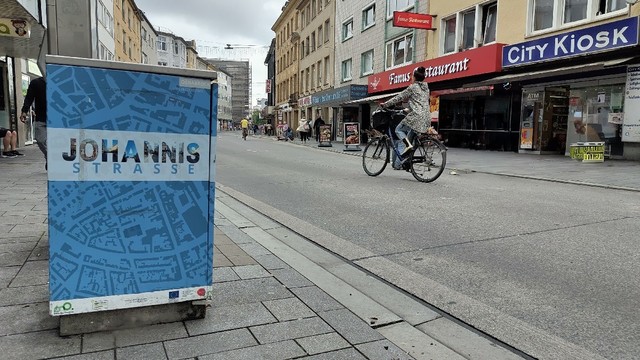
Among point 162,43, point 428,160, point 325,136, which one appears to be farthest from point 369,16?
point 162,43

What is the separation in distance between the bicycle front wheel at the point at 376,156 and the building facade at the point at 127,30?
3487cm

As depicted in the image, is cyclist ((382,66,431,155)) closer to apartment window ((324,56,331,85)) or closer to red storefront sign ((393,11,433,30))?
red storefront sign ((393,11,433,30))

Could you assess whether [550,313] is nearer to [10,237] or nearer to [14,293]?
[14,293]

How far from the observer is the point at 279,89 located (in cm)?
6353

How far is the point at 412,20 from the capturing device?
21000 millimetres

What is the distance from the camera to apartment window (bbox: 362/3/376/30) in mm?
28703

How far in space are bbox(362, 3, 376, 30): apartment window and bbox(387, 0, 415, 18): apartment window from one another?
7.41 ft

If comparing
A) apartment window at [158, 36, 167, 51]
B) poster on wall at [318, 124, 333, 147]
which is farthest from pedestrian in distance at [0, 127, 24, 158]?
apartment window at [158, 36, 167, 51]

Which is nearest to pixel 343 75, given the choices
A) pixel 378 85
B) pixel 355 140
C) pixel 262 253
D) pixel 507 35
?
pixel 378 85

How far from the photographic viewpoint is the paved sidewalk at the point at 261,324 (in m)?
2.34

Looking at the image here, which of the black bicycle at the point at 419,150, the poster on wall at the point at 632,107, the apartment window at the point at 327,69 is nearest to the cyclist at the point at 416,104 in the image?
the black bicycle at the point at 419,150

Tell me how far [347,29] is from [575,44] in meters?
21.7

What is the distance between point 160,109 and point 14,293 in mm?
1641

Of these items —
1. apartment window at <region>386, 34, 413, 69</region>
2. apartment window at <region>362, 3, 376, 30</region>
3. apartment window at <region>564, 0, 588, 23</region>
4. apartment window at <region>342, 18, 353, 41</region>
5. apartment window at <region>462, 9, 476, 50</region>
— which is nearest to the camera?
apartment window at <region>564, 0, 588, 23</region>
